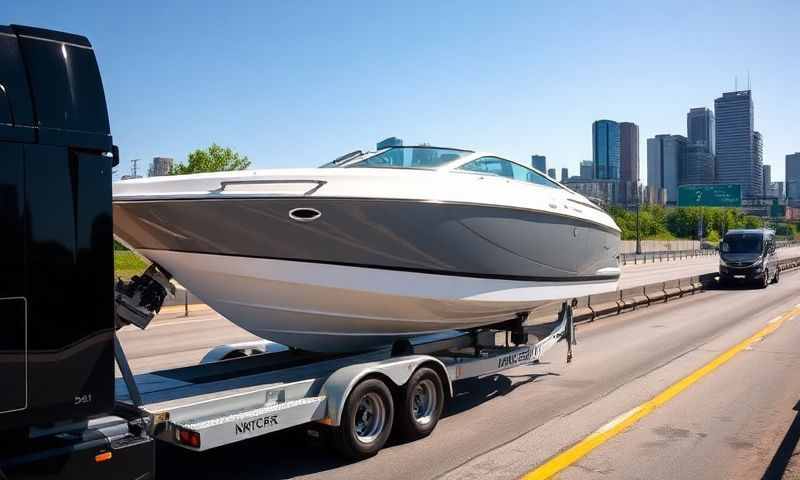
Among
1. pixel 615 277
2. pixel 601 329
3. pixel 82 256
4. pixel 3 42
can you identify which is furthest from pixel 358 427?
pixel 601 329

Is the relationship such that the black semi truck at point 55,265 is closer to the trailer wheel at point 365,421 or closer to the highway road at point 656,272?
the trailer wheel at point 365,421

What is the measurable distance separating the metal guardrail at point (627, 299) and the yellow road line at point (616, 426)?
2621 mm

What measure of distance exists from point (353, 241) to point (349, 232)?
0.09 meters

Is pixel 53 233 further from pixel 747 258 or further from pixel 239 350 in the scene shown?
pixel 747 258

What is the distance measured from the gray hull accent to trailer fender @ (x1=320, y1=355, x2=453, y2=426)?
86cm

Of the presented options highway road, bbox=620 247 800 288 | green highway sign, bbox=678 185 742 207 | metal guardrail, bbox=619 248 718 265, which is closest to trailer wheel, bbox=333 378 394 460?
highway road, bbox=620 247 800 288

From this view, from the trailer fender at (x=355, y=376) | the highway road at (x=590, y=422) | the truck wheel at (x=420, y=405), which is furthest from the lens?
the truck wheel at (x=420, y=405)

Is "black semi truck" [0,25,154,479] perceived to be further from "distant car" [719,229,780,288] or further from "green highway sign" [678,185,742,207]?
"green highway sign" [678,185,742,207]

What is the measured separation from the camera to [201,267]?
596cm

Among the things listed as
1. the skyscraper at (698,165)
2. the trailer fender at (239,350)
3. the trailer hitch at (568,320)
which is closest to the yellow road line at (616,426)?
the trailer hitch at (568,320)

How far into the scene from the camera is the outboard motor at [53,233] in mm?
3588

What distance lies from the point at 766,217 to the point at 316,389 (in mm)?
119076

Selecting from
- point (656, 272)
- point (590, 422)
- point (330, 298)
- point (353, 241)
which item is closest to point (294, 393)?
point (330, 298)

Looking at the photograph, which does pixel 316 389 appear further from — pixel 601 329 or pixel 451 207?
pixel 601 329
